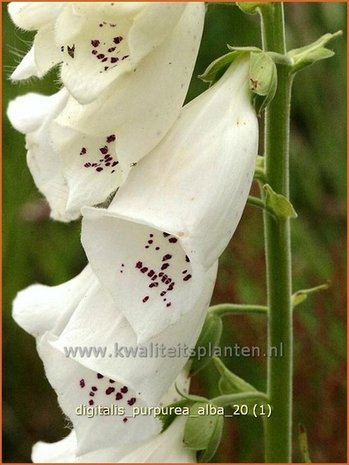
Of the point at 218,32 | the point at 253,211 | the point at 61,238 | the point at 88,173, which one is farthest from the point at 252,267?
Answer: the point at 88,173

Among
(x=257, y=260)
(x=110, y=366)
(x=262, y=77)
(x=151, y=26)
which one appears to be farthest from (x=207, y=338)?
(x=257, y=260)

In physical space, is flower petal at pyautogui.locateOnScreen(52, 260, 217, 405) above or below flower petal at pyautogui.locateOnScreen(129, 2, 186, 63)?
below

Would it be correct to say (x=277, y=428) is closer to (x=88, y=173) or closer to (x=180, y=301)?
(x=180, y=301)

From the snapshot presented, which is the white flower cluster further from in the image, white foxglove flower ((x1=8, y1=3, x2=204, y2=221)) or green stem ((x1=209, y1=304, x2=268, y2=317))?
green stem ((x1=209, y1=304, x2=268, y2=317))

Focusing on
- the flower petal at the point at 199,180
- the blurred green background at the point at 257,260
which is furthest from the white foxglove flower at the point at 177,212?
the blurred green background at the point at 257,260

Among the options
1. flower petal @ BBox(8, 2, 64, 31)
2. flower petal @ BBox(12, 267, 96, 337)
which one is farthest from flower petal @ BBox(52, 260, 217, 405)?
flower petal @ BBox(8, 2, 64, 31)

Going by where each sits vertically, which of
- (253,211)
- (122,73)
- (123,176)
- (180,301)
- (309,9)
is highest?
(122,73)
